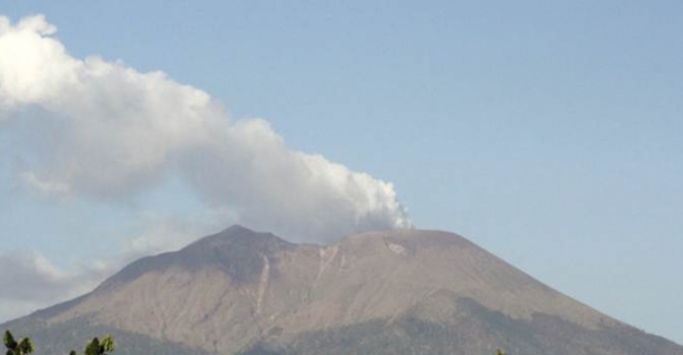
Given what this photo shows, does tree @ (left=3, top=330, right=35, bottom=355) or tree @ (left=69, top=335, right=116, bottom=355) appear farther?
tree @ (left=3, top=330, right=35, bottom=355)

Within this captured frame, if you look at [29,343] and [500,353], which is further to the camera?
[500,353]

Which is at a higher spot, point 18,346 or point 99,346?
point 99,346

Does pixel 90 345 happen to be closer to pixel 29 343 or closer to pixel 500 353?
Answer: pixel 29 343

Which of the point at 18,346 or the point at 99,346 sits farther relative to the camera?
the point at 18,346

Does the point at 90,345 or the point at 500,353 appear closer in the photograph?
the point at 90,345

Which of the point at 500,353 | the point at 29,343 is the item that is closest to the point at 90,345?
the point at 29,343

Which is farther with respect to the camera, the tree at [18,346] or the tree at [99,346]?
the tree at [18,346]
